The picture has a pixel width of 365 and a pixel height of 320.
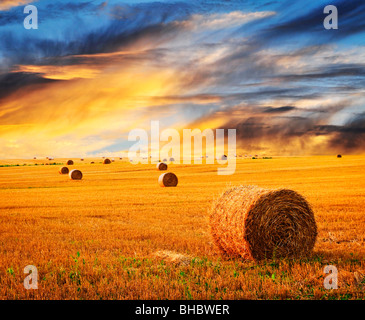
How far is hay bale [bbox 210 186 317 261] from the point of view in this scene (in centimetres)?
1072

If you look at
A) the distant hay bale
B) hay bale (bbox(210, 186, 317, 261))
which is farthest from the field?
hay bale (bbox(210, 186, 317, 261))

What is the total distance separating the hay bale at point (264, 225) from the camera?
35.2 feet

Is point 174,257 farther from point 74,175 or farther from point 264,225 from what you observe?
point 74,175

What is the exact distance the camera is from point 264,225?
35.3 ft


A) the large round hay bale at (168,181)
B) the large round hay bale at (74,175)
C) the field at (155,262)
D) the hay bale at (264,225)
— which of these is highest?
the large round hay bale at (74,175)

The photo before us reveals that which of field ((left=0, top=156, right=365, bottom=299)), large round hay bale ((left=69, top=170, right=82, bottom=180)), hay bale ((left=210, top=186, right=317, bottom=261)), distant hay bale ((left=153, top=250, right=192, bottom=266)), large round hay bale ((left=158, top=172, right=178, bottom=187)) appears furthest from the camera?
large round hay bale ((left=69, top=170, right=82, bottom=180))

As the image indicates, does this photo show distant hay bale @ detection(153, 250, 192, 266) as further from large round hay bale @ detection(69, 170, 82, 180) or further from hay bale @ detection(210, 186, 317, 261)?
large round hay bale @ detection(69, 170, 82, 180)

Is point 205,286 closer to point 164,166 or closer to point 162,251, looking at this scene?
point 162,251

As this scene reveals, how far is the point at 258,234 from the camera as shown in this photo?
1070 cm

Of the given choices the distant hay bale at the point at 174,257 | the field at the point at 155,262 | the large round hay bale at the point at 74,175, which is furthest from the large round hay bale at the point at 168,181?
the distant hay bale at the point at 174,257

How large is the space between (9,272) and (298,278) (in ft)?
21.5

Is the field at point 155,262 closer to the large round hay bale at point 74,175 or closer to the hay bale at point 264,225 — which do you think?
the hay bale at point 264,225

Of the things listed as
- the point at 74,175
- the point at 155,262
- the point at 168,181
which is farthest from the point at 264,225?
the point at 74,175
